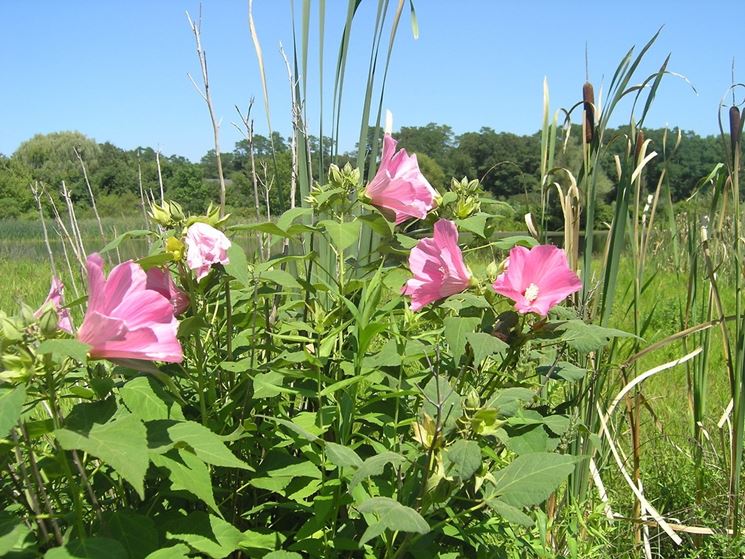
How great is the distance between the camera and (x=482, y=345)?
2.80ft

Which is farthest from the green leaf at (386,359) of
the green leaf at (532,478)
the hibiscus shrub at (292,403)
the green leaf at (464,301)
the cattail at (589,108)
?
the cattail at (589,108)

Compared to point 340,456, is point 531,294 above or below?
above

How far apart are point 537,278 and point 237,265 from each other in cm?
44

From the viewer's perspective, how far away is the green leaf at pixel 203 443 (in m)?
0.77

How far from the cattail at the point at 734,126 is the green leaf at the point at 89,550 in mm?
1495

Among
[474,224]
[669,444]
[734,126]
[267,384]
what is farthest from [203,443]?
[669,444]

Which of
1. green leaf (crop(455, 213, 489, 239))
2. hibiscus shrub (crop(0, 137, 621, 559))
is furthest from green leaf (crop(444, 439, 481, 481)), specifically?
green leaf (crop(455, 213, 489, 239))

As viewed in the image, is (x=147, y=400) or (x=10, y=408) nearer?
(x=10, y=408)

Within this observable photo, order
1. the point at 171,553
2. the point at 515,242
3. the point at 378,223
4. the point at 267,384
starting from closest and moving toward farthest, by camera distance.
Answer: the point at 171,553 < the point at 267,384 < the point at 378,223 < the point at 515,242

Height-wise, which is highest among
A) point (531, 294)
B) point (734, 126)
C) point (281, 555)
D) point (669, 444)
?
point (734, 126)

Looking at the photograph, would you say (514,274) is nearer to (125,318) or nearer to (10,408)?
(125,318)

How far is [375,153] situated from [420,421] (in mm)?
908

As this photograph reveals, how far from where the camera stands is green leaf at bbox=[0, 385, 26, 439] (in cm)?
61

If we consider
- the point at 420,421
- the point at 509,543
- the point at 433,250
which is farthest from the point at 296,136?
the point at 509,543
